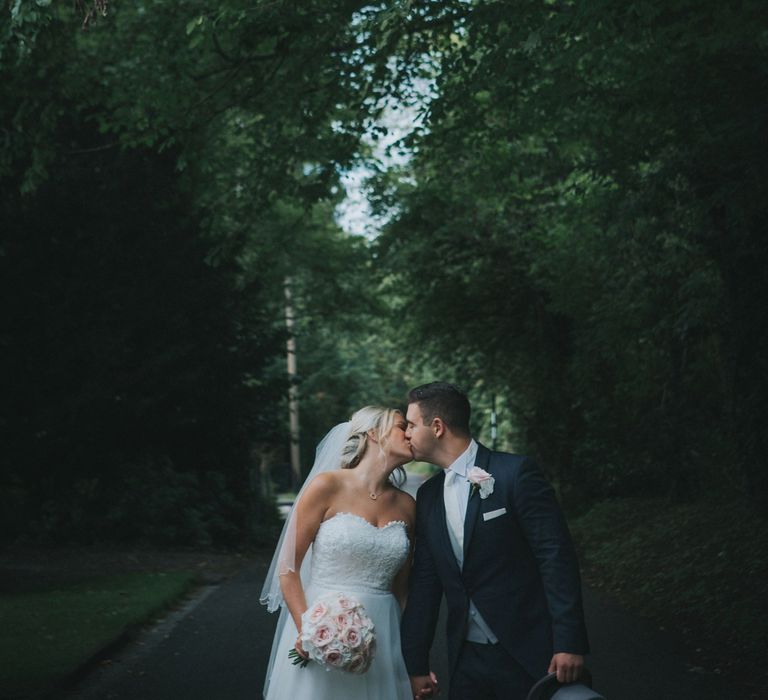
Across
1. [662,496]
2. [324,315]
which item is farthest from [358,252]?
[662,496]

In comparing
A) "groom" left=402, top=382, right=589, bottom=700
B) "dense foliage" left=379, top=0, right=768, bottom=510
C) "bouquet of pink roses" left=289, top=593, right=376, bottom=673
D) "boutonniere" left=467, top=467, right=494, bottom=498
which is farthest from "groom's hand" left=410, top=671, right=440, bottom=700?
"dense foliage" left=379, top=0, right=768, bottom=510

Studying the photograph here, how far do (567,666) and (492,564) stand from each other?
1.73 feet

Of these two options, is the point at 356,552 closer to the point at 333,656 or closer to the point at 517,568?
the point at 333,656

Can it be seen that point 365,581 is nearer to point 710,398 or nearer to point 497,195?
point 710,398

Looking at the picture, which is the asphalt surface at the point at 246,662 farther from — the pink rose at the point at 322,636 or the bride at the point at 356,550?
the pink rose at the point at 322,636

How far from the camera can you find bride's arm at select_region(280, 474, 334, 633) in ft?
17.6

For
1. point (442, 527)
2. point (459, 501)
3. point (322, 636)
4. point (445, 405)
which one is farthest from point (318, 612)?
point (445, 405)

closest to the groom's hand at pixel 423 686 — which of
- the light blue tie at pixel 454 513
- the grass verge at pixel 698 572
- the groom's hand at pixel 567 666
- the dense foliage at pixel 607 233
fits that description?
the light blue tie at pixel 454 513

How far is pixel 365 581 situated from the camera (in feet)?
17.9

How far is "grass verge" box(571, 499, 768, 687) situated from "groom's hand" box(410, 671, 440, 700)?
499 centimetres

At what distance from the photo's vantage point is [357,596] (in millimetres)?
5430

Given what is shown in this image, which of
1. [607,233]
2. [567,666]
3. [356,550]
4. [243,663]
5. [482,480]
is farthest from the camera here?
[607,233]

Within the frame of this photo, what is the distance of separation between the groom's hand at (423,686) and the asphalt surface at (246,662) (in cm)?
387

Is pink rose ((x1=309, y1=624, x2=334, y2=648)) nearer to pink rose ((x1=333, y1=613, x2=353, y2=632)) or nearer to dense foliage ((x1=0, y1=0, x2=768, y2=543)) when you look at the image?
pink rose ((x1=333, y1=613, x2=353, y2=632))
